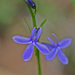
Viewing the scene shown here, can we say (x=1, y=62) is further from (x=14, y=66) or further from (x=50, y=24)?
(x=50, y=24)

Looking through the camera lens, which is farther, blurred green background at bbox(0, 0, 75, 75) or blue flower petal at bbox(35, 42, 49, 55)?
blurred green background at bbox(0, 0, 75, 75)

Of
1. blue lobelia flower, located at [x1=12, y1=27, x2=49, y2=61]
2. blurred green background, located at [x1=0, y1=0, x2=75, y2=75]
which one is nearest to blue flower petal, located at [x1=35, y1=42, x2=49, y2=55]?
blue lobelia flower, located at [x1=12, y1=27, x2=49, y2=61]

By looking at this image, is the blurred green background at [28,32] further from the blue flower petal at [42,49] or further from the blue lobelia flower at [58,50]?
the blue flower petal at [42,49]

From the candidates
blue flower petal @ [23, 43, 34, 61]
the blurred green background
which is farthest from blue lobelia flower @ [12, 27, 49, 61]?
the blurred green background

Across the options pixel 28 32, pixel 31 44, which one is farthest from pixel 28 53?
pixel 28 32

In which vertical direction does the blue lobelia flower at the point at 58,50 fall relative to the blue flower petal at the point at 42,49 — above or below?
below

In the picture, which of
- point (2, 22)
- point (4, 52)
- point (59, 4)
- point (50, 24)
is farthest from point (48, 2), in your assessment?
point (4, 52)

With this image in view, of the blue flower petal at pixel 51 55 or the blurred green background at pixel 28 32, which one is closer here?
the blue flower petal at pixel 51 55

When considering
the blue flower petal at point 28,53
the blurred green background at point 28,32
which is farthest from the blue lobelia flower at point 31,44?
the blurred green background at point 28,32

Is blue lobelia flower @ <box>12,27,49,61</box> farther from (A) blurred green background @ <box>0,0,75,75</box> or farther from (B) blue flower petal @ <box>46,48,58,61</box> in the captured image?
(A) blurred green background @ <box>0,0,75,75</box>

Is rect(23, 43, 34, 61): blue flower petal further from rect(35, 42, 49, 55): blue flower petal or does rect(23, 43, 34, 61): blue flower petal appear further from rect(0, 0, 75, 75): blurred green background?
rect(0, 0, 75, 75): blurred green background

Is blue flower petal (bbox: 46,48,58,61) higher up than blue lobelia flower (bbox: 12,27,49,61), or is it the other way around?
blue lobelia flower (bbox: 12,27,49,61)
